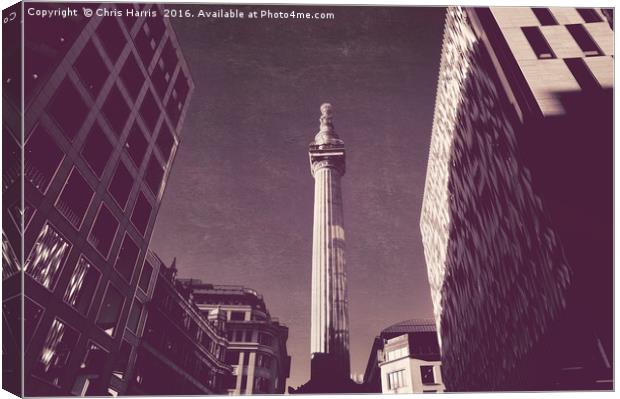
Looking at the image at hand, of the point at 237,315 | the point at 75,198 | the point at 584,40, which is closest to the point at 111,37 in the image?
the point at 75,198

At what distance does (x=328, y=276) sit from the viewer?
3186cm

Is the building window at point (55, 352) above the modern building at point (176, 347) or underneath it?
underneath

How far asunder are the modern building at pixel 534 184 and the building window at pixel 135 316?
81.3ft

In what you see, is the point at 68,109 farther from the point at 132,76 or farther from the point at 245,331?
the point at 245,331

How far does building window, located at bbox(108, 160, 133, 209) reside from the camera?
1080 inches

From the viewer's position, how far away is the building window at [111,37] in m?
24.7

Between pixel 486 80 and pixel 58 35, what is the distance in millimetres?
20390

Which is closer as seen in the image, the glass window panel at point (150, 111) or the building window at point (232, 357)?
the glass window panel at point (150, 111)

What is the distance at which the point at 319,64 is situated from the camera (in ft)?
60.3

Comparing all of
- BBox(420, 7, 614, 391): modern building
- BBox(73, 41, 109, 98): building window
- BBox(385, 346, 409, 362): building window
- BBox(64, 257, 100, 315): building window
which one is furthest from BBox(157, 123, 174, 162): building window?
BBox(385, 346, 409, 362): building window

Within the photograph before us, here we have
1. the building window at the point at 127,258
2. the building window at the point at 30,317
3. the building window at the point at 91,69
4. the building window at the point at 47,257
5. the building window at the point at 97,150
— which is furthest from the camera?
the building window at the point at 127,258

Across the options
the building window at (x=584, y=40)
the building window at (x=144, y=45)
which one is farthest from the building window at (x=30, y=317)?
the building window at (x=584, y=40)

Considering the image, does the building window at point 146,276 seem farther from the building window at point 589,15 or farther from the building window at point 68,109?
the building window at point 589,15

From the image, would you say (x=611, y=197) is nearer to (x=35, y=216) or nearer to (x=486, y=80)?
(x=486, y=80)
